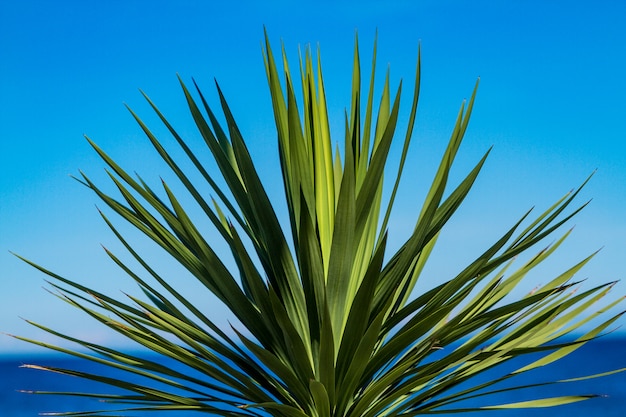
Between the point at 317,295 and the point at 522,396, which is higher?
the point at 522,396

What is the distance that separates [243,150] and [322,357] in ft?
1.72

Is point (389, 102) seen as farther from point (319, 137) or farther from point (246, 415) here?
point (246, 415)

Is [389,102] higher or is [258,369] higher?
[389,102]

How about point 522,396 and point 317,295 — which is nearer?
point 317,295

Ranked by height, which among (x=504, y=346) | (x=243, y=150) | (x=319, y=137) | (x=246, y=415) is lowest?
(x=246, y=415)

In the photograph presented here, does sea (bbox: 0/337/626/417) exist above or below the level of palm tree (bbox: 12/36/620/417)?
above

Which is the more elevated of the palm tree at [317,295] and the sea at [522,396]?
the sea at [522,396]

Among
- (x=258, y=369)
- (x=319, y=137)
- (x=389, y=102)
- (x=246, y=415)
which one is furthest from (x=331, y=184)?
(x=246, y=415)

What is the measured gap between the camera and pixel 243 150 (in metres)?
1.76

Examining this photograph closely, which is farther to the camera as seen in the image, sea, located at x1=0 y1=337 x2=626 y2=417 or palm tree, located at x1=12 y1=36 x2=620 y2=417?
sea, located at x1=0 y1=337 x2=626 y2=417

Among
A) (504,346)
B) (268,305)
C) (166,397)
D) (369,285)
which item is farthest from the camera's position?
(504,346)

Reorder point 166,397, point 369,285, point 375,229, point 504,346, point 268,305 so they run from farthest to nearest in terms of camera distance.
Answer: point 375,229
point 504,346
point 166,397
point 268,305
point 369,285

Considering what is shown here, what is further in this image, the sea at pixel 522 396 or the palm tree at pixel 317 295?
the sea at pixel 522 396

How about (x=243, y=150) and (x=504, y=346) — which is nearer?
(x=243, y=150)
